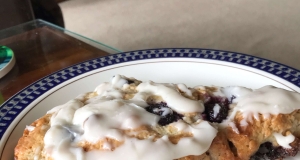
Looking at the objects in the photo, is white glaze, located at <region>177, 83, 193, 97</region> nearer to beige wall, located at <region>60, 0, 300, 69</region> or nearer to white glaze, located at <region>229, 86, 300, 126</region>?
white glaze, located at <region>229, 86, 300, 126</region>

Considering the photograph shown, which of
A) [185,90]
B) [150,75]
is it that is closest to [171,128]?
[185,90]

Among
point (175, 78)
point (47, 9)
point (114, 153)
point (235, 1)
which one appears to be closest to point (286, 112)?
point (114, 153)

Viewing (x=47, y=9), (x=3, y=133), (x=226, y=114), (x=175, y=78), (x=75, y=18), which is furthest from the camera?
(x=75, y=18)

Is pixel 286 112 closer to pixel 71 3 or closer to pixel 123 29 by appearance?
pixel 123 29

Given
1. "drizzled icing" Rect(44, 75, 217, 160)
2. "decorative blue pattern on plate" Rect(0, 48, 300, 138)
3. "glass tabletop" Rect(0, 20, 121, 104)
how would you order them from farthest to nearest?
"glass tabletop" Rect(0, 20, 121, 104) → "decorative blue pattern on plate" Rect(0, 48, 300, 138) → "drizzled icing" Rect(44, 75, 217, 160)

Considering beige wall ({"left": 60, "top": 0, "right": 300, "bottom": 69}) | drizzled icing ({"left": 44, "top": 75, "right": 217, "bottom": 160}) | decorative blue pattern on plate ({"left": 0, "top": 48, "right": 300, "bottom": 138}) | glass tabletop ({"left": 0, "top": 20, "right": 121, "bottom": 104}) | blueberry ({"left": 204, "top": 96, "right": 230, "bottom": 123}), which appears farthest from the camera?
beige wall ({"left": 60, "top": 0, "right": 300, "bottom": 69})

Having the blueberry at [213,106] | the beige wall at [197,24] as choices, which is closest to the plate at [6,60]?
the blueberry at [213,106]

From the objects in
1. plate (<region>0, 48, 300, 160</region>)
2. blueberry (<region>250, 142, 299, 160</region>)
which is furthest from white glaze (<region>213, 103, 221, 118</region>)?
plate (<region>0, 48, 300, 160</region>)
